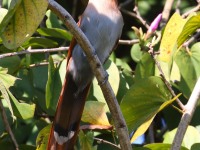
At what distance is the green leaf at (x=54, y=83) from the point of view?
7.00 feet

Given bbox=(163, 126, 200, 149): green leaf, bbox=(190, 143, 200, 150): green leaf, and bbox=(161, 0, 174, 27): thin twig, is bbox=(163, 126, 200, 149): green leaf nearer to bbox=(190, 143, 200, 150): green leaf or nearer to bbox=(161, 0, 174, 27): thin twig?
bbox=(190, 143, 200, 150): green leaf

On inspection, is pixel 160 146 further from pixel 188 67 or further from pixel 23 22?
pixel 23 22

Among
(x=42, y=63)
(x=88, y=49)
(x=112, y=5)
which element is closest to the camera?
(x=88, y=49)

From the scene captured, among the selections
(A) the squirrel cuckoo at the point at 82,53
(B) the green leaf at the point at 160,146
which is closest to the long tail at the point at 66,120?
(A) the squirrel cuckoo at the point at 82,53

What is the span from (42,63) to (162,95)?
56cm

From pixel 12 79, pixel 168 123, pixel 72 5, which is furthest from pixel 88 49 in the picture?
pixel 72 5

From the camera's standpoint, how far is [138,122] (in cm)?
202

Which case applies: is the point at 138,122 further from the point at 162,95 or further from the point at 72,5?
the point at 72,5

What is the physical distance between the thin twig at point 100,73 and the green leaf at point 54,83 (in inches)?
17.8

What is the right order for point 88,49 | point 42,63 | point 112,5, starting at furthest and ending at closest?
1. point 42,63
2. point 112,5
3. point 88,49

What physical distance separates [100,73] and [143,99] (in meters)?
0.38

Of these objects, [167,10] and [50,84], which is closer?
[50,84]

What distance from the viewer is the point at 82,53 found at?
2150 millimetres

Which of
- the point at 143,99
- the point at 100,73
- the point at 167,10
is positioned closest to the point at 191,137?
the point at 143,99
